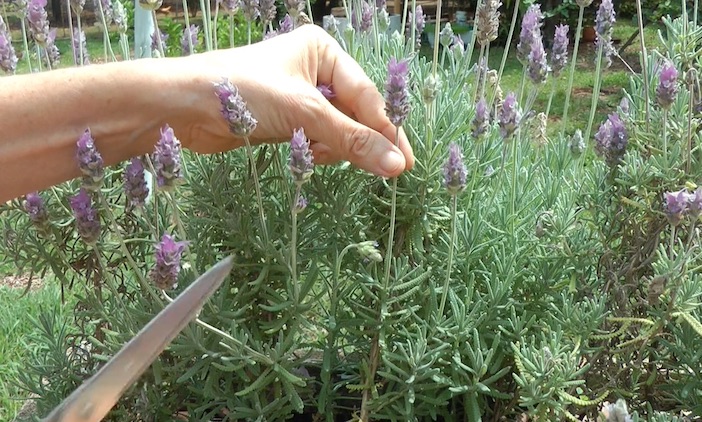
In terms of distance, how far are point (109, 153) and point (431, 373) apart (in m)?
0.60

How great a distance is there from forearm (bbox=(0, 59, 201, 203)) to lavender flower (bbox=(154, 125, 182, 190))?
0.64 ft

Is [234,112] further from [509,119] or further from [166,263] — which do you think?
[509,119]

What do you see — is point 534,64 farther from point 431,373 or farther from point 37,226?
point 37,226

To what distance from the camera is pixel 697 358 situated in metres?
1.20

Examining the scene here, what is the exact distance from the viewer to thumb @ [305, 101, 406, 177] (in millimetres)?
1191

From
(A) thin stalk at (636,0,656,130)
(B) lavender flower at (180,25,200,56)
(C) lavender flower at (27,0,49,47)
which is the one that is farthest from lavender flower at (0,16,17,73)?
(A) thin stalk at (636,0,656,130)

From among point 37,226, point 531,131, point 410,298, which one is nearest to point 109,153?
point 37,226

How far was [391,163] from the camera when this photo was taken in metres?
1.18

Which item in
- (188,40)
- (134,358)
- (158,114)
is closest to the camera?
(134,358)

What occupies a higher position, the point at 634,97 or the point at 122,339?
the point at 634,97

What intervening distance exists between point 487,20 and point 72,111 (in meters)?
0.71

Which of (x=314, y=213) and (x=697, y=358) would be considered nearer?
(x=697, y=358)

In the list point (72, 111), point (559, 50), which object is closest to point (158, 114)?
point (72, 111)

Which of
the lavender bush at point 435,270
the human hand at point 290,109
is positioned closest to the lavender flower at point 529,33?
the lavender bush at point 435,270
